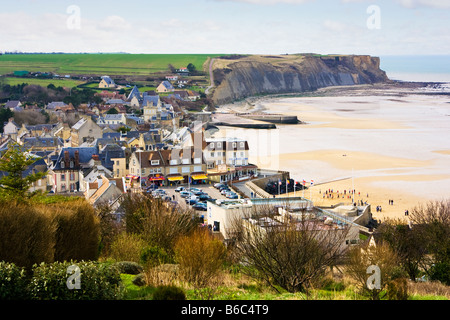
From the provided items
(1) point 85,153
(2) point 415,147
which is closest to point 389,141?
(2) point 415,147

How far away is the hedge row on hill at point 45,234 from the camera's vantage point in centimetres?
1315

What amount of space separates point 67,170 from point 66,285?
3039 cm

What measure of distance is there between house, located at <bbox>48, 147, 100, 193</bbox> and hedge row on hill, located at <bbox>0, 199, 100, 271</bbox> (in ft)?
73.5

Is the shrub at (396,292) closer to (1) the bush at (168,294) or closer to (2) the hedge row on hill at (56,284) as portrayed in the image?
(1) the bush at (168,294)

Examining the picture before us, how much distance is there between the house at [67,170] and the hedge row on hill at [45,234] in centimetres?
2239

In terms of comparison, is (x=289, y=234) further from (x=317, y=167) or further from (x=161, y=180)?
(x=317, y=167)

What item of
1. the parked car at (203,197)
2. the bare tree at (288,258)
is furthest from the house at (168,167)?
the bare tree at (288,258)

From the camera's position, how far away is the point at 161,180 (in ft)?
142

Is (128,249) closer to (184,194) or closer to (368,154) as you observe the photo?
(184,194)

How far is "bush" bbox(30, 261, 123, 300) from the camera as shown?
11.0m

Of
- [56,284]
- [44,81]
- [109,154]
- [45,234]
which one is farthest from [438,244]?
[44,81]

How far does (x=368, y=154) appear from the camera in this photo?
56969mm

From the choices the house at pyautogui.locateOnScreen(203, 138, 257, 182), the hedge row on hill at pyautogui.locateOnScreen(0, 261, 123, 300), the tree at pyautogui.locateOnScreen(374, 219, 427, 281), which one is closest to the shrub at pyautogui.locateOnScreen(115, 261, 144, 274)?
the hedge row on hill at pyautogui.locateOnScreen(0, 261, 123, 300)
